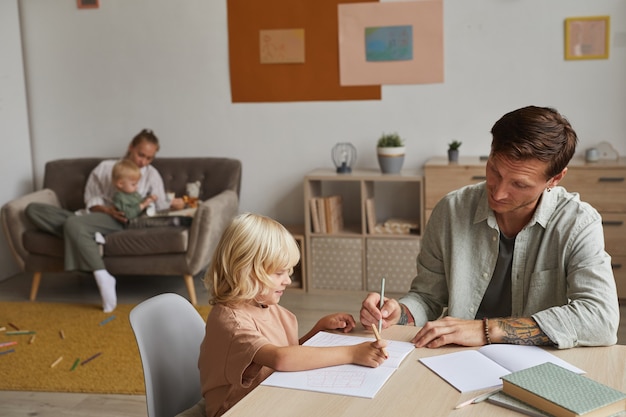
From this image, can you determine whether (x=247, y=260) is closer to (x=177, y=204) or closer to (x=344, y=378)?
(x=344, y=378)

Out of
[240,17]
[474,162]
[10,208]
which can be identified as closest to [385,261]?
[474,162]

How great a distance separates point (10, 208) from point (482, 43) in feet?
9.87

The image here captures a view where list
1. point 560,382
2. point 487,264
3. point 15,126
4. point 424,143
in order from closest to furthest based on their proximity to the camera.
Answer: point 560,382 → point 487,264 → point 424,143 → point 15,126

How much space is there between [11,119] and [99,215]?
49.5 inches

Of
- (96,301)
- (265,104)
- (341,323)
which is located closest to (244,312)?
(341,323)

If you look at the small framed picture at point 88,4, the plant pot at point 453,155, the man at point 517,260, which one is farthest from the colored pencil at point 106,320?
the man at point 517,260

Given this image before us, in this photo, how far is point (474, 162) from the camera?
15.3 feet

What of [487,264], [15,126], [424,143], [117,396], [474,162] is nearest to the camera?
[487,264]

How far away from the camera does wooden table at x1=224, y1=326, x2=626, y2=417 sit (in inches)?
59.1

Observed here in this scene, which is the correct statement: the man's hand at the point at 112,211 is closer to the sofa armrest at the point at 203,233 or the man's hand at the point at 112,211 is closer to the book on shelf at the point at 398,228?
the sofa armrest at the point at 203,233

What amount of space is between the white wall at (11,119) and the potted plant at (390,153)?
2540mm

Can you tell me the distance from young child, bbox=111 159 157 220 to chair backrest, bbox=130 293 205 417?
278 centimetres

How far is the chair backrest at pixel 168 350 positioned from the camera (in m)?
1.95

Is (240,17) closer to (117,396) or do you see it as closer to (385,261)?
(385,261)
